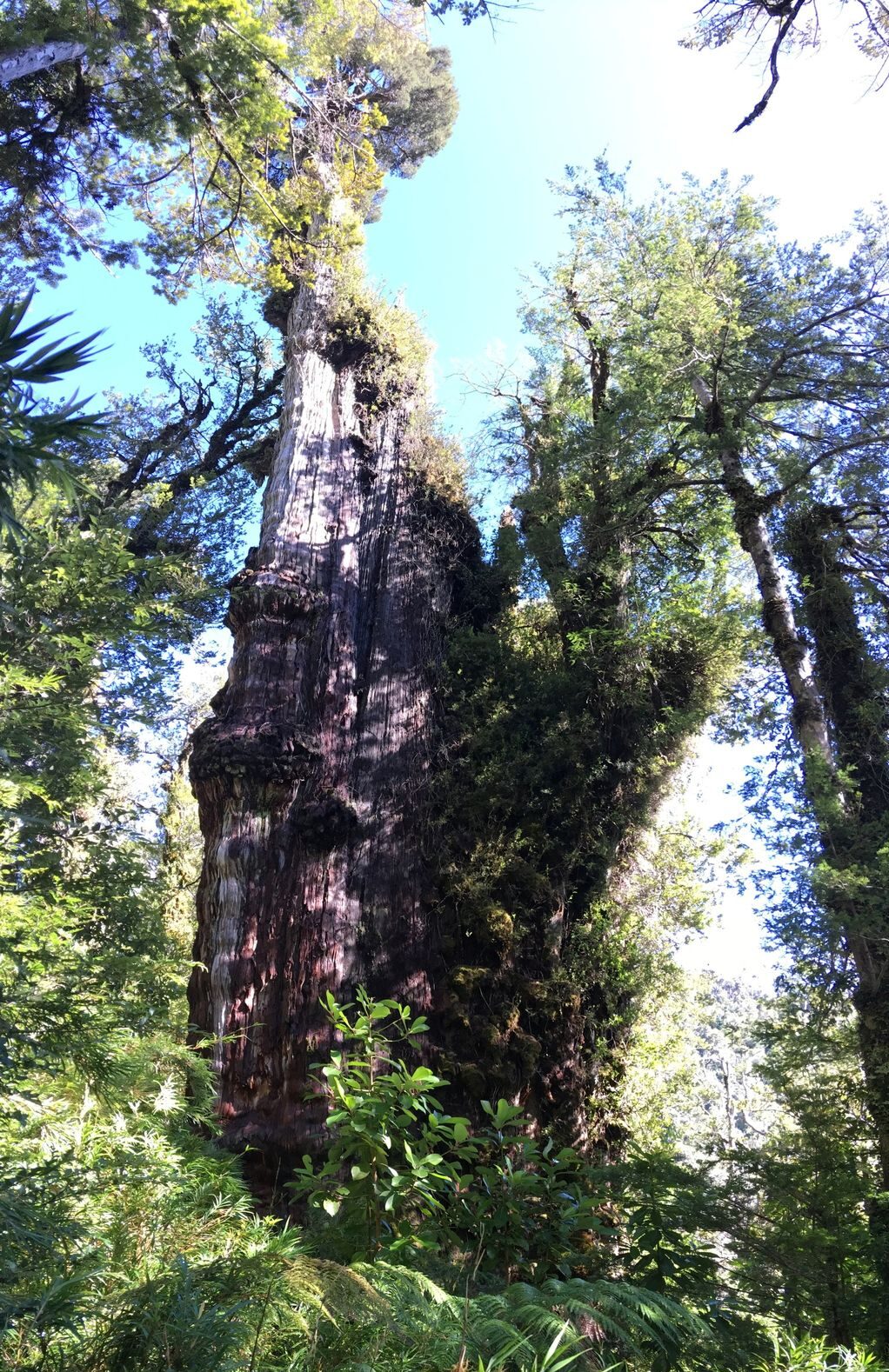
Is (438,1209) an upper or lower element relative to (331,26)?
lower

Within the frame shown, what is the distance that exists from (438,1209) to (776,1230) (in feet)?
6.03

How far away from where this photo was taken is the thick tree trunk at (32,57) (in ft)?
18.6

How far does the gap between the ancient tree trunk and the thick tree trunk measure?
11.1 ft

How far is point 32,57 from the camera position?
5863mm

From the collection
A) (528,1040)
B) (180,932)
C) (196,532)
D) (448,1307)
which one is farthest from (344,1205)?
(196,532)

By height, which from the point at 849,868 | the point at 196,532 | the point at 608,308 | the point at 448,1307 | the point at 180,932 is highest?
the point at 608,308

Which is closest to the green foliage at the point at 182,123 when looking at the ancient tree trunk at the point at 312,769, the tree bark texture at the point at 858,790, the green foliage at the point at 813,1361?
the ancient tree trunk at the point at 312,769

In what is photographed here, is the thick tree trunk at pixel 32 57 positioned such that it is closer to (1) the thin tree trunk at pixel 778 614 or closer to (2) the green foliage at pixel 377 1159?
(1) the thin tree trunk at pixel 778 614

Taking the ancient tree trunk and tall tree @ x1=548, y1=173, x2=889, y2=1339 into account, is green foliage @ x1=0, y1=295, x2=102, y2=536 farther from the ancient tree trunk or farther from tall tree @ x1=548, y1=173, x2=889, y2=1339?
tall tree @ x1=548, y1=173, x2=889, y2=1339

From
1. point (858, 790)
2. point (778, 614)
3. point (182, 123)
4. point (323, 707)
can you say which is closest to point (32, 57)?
point (182, 123)

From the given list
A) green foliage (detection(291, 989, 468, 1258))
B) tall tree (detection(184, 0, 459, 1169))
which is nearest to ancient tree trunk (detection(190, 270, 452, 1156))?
tall tree (detection(184, 0, 459, 1169))

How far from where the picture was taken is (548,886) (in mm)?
6992

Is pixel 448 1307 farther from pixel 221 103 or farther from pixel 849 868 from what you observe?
pixel 221 103

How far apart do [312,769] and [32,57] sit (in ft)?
17.3
